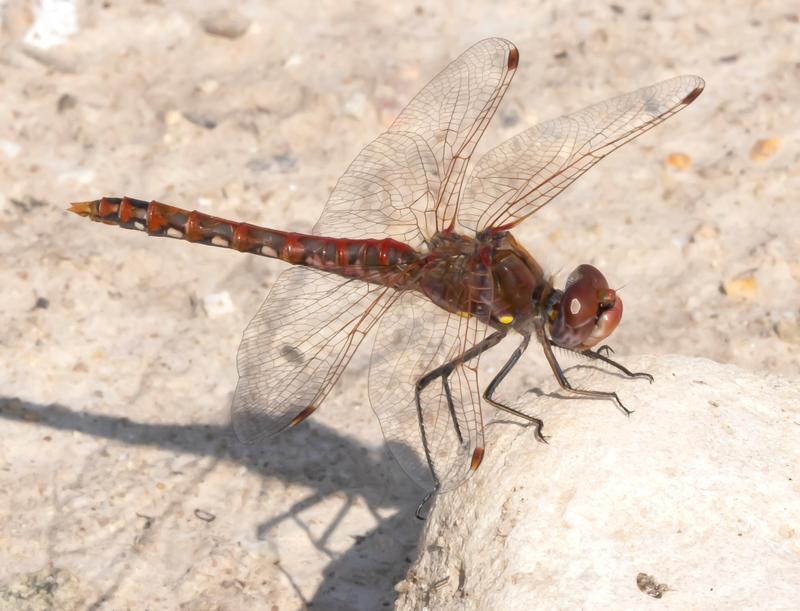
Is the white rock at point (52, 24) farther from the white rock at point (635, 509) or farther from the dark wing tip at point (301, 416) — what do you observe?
the white rock at point (635, 509)

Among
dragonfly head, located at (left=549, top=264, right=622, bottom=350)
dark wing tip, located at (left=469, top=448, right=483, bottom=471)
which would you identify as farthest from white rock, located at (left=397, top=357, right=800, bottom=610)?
dragonfly head, located at (left=549, top=264, right=622, bottom=350)

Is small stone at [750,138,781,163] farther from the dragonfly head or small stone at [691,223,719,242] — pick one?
the dragonfly head

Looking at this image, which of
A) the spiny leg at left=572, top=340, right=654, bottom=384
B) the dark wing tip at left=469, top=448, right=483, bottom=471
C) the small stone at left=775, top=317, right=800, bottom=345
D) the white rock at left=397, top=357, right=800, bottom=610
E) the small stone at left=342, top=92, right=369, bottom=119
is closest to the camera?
the white rock at left=397, top=357, right=800, bottom=610

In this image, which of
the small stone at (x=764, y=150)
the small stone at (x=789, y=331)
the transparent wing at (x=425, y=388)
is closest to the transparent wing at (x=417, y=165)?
the transparent wing at (x=425, y=388)

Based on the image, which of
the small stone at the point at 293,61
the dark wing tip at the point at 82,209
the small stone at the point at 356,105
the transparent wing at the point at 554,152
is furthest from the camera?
the small stone at the point at 293,61

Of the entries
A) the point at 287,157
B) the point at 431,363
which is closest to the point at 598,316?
the point at 431,363

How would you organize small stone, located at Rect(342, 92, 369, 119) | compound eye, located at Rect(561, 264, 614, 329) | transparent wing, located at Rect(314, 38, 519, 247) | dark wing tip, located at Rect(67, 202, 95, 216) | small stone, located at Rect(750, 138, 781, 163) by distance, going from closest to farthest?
1. compound eye, located at Rect(561, 264, 614, 329)
2. dark wing tip, located at Rect(67, 202, 95, 216)
3. transparent wing, located at Rect(314, 38, 519, 247)
4. small stone, located at Rect(750, 138, 781, 163)
5. small stone, located at Rect(342, 92, 369, 119)

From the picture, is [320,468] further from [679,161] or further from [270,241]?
[679,161]

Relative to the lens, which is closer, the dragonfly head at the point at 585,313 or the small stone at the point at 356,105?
the dragonfly head at the point at 585,313

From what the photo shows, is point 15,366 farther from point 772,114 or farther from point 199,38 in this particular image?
point 772,114
